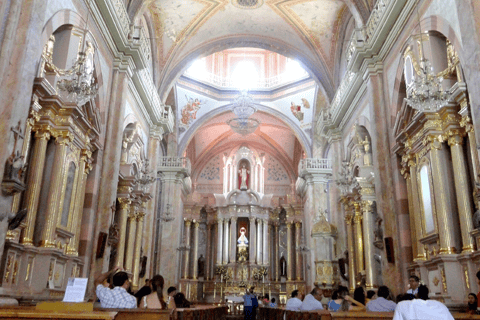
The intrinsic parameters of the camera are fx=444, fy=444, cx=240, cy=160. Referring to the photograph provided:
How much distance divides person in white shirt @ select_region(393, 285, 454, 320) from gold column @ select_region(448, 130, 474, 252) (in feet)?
14.4

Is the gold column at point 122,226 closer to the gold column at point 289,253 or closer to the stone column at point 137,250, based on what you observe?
the stone column at point 137,250

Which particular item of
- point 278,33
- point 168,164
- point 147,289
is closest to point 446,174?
point 147,289

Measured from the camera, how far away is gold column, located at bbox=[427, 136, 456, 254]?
276 inches

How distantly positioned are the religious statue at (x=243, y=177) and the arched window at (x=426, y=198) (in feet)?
54.7

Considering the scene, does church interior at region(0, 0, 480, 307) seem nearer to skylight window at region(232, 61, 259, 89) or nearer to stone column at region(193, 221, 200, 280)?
skylight window at region(232, 61, 259, 89)

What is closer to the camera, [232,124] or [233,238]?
[232,124]

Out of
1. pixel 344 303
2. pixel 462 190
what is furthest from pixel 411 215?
pixel 344 303

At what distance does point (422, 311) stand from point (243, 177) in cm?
2206

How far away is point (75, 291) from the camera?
4.57 meters

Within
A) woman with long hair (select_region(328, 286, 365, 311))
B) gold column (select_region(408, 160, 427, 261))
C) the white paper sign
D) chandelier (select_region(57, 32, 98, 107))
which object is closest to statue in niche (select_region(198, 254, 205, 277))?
gold column (select_region(408, 160, 427, 261))

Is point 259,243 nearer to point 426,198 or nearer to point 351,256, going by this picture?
point 351,256

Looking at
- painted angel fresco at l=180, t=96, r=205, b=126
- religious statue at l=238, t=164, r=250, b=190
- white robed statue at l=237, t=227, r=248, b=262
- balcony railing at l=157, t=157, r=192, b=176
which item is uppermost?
painted angel fresco at l=180, t=96, r=205, b=126

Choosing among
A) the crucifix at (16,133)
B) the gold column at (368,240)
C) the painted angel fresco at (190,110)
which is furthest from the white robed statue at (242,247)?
the crucifix at (16,133)

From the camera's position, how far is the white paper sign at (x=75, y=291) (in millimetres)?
4508
